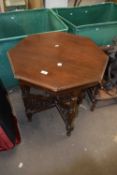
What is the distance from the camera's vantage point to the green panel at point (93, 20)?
5.63 ft

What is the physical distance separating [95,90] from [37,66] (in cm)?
63

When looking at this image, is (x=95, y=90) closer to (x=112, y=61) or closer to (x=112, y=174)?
(x=112, y=61)

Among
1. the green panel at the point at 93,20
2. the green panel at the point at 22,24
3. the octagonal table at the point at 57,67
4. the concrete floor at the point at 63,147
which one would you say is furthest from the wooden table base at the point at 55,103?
the green panel at the point at 93,20

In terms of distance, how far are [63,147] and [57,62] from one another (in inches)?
27.2

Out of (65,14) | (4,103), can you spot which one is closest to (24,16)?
(65,14)

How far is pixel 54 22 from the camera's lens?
1882 millimetres

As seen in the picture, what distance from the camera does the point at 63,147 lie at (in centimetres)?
→ 138

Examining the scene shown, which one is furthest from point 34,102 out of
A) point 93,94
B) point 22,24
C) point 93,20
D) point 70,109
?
point 93,20

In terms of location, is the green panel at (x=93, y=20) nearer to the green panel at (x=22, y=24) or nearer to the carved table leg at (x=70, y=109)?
the green panel at (x=22, y=24)

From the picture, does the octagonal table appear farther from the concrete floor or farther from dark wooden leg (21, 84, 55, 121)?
the concrete floor

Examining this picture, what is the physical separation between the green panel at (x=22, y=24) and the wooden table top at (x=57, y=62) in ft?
1.21

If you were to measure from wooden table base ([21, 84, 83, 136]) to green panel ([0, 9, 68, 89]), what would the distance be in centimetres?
46

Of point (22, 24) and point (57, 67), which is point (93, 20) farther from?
point (57, 67)

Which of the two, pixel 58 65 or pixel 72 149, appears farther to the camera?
pixel 72 149
